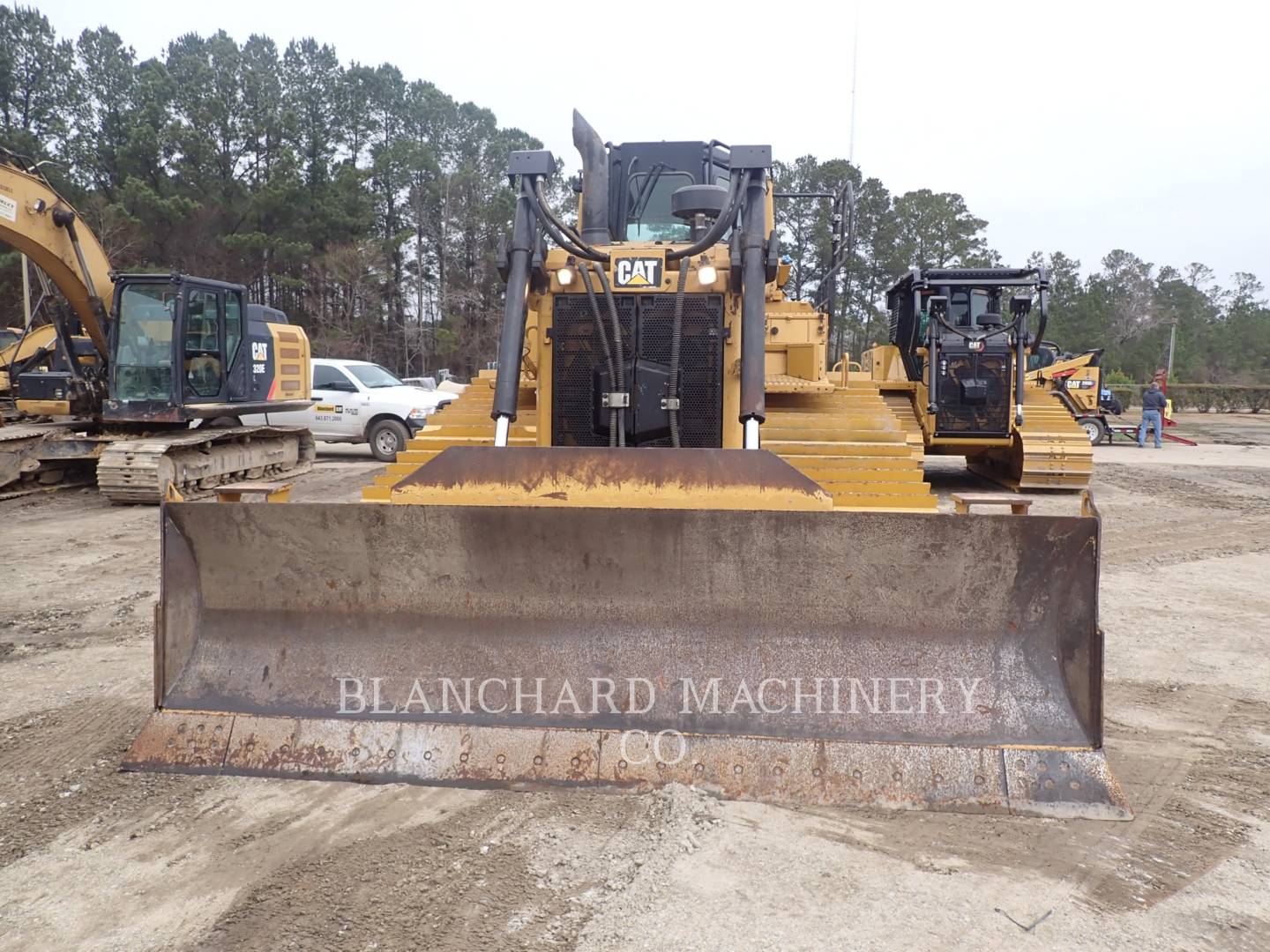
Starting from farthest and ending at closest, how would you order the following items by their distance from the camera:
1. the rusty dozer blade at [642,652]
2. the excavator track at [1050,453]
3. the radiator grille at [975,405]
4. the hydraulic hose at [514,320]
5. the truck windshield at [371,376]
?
the truck windshield at [371,376]
the radiator grille at [975,405]
the excavator track at [1050,453]
the hydraulic hose at [514,320]
the rusty dozer blade at [642,652]

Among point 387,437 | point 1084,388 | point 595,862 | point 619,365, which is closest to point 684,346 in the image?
point 619,365

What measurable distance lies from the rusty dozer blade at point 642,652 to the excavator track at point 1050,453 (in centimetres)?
830

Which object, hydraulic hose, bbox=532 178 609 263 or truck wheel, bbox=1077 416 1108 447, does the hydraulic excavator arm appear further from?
truck wheel, bbox=1077 416 1108 447

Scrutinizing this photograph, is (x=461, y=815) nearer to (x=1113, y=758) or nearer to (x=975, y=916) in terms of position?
(x=975, y=916)

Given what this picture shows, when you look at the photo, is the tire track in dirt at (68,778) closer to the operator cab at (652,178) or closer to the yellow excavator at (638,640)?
the yellow excavator at (638,640)

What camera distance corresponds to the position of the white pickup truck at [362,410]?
14.0 meters

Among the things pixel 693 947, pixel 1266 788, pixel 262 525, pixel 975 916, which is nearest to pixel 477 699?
pixel 262 525

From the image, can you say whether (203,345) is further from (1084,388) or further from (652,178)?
(1084,388)

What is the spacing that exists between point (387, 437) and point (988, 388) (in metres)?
8.87

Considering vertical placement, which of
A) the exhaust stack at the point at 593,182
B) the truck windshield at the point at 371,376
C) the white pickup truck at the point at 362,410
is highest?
the exhaust stack at the point at 593,182

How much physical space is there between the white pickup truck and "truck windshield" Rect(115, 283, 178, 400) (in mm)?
3912

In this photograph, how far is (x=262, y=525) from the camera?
3.29 meters

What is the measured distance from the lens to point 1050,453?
34.9 feet

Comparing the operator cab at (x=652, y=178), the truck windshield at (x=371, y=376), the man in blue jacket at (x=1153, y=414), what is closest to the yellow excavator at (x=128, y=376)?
→ the truck windshield at (x=371, y=376)
